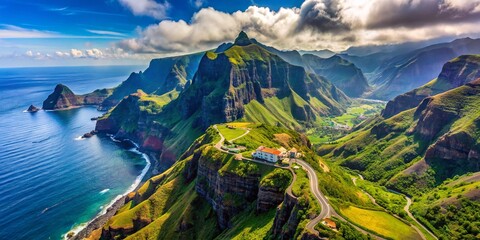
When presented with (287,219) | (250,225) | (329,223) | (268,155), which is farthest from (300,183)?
(329,223)

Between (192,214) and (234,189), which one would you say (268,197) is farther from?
(192,214)

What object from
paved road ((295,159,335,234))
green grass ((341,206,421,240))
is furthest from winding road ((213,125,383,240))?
green grass ((341,206,421,240))

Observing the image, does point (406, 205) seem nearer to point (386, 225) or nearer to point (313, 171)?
point (313, 171)

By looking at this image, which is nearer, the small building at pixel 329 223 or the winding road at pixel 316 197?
the small building at pixel 329 223

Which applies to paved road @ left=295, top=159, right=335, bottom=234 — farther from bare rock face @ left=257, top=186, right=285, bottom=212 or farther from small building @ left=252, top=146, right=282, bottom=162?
bare rock face @ left=257, top=186, right=285, bottom=212

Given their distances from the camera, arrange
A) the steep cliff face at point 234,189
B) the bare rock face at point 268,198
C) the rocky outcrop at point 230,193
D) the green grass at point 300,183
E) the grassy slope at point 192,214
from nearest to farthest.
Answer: the green grass at point 300,183 < the bare rock face at point 268,198 < the grassy slope at point 192,214 < the steep cliff face at point 234,189 < the rocky outcrop at point 230,193

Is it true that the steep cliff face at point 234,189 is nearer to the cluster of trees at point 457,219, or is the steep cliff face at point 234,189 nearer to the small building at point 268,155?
the small building at point 268,155

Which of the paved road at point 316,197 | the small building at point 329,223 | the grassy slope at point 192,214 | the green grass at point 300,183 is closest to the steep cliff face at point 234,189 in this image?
the grassy slope at point 192,214

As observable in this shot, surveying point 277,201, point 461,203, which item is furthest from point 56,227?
point 461,203
